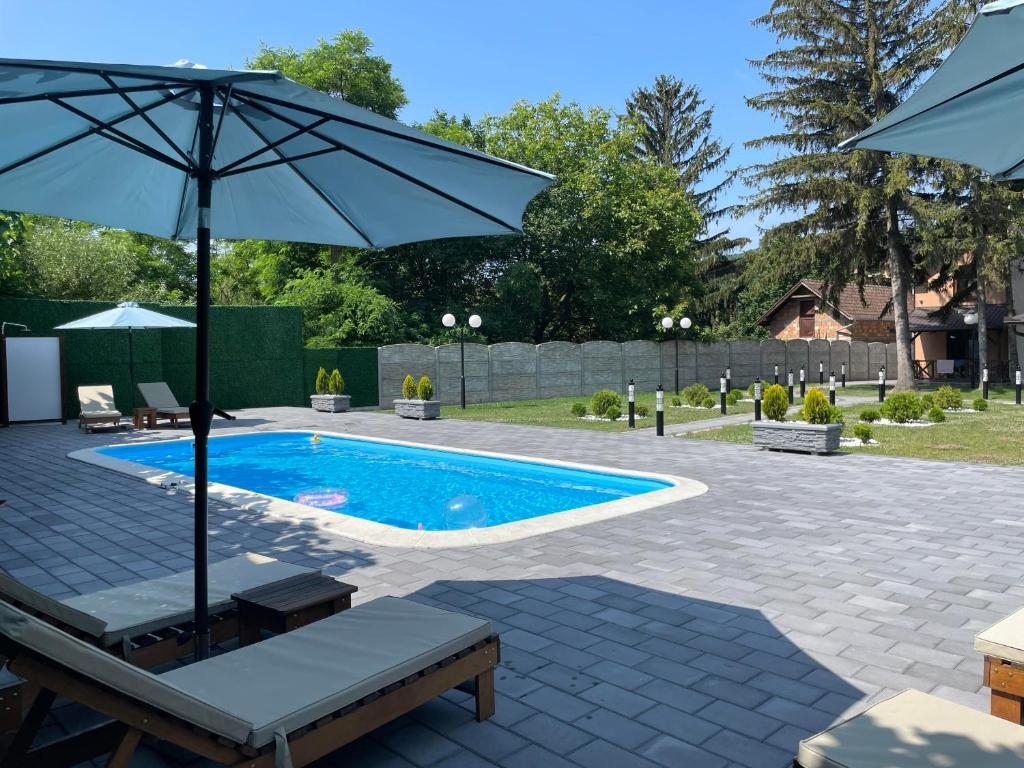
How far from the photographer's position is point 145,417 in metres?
15.4

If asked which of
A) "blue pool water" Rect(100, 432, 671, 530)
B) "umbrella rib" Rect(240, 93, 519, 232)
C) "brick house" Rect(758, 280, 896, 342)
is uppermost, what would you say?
"brick house" Rect(758, 280, 896, 342)

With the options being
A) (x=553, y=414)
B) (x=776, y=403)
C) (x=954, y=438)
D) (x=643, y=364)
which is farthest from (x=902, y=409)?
(x=643, y=364)

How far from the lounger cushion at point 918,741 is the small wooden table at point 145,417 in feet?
50.2

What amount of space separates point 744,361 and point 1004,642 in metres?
27.6

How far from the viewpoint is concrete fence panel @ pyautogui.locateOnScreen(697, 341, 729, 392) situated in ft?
91.9

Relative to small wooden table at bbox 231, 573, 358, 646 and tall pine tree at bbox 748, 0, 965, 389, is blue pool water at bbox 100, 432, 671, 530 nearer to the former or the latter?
small wooden table at bbox 231, 573, 358, 646

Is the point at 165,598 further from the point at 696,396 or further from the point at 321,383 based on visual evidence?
the point at 696,396

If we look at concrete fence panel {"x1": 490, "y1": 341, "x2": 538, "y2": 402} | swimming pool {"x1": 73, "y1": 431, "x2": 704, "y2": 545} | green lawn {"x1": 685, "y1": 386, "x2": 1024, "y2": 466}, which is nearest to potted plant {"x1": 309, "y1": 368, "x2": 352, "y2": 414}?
concrete fence panel {"x1": 490, "y1": 341, "x2": 538, "y2": 402}

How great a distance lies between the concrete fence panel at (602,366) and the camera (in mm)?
24484

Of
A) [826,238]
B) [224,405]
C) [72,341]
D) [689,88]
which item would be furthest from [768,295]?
[72,341]

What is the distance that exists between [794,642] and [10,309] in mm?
17849

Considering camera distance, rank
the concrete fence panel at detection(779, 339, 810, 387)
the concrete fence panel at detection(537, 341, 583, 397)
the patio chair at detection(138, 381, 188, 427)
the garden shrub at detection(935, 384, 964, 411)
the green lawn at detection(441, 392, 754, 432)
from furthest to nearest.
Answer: the concrete fence panel at detection(779, 339, 810, 387) → the concrete fence panel at detection(537, 341, 583, 397) → the garden shrub at detection(935, 384, 964, 411) → the green lawn at detection(441, 392, 754, 432) → the patio chair at detection(138, 381, 188, 427)

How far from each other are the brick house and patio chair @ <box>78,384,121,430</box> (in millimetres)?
31049

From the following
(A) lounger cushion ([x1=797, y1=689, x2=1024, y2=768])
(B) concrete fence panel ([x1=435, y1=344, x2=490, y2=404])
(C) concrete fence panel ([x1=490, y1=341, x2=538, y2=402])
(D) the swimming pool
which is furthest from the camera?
(C) concrete fence panel ([x1=490, y1=341, x2=538, y2=402])
